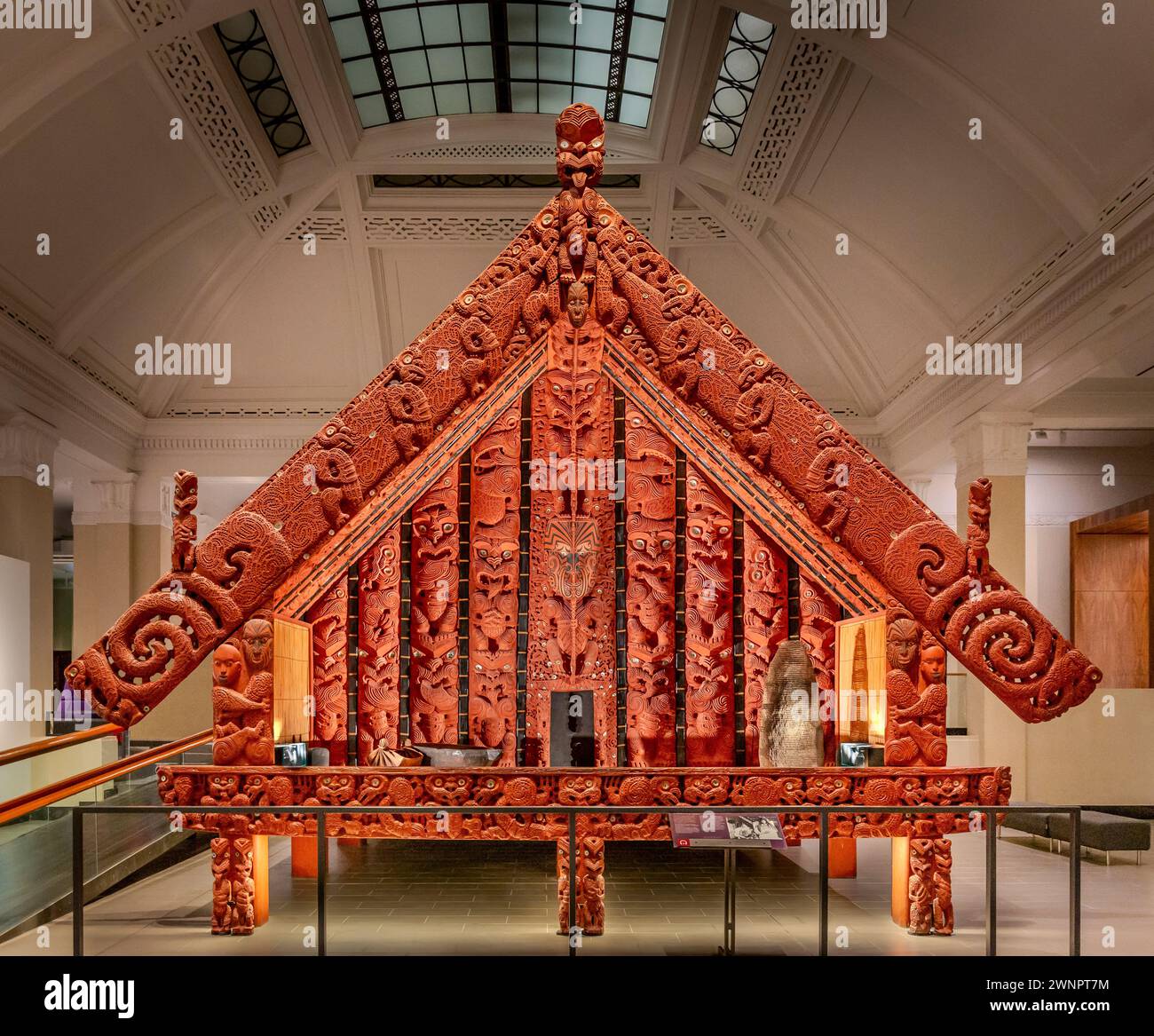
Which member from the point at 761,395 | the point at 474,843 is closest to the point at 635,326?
the point at 761,395

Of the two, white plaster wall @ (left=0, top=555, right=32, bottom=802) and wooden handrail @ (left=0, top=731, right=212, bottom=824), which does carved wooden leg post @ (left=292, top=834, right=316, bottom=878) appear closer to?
wooden handrail @ (left=0, top=731, right=212, bottom=824)

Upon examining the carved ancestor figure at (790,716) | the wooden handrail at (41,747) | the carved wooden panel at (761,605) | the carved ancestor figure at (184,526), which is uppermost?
the carved ancestor figure at (184,526)

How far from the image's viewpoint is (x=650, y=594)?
4.16m

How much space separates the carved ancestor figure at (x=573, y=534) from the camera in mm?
4102

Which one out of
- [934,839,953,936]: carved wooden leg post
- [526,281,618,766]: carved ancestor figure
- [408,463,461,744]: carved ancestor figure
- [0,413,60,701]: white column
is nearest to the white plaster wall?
[0,413,60,701]: white column

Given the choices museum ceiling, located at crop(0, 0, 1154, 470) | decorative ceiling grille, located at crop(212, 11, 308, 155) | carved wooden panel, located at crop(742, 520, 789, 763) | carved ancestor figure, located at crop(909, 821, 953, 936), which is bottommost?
carved ancestor figure, located at crop(909, 821, 953, 936)

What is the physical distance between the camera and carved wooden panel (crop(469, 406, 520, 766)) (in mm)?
4125

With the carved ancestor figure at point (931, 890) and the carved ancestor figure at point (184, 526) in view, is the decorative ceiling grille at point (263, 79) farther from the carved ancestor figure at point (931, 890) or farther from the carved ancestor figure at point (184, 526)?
the carved ancestor figure at point (931, 890)

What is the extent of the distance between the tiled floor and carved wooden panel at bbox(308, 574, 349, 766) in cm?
65

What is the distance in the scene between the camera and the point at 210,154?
9500 mm
